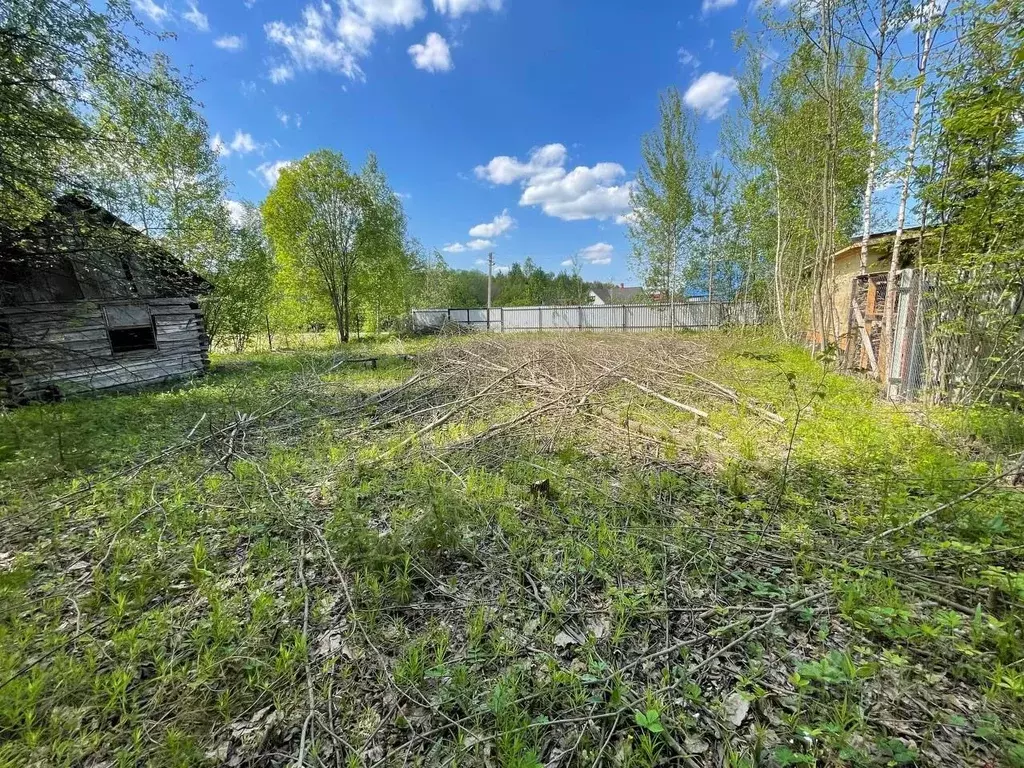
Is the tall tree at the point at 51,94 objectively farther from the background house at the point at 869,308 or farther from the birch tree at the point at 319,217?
the birch tree at the point at 319,217

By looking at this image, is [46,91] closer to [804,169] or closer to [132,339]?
[132,339]

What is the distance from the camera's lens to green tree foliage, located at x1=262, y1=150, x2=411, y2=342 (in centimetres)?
1614

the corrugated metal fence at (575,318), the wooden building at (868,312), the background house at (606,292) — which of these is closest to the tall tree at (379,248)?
the corrugated metal fence at (575,318)

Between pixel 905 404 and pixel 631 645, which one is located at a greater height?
pixel 905 404

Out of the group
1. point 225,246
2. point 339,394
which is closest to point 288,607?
point 339,394

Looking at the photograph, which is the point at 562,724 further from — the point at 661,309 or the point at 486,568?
the point at 661,309

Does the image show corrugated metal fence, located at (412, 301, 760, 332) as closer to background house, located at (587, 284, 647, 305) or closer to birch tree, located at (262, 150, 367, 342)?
birch tree, located at (262, 150, 367, 342)

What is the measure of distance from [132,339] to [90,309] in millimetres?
6544

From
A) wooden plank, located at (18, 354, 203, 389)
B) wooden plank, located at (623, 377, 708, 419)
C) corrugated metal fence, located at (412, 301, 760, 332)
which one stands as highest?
corrugated metal fence, located at (412, 301, 760, 332)

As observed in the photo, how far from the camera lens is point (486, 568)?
7.82 ft

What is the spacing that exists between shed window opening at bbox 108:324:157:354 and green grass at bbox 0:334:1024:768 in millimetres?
5911

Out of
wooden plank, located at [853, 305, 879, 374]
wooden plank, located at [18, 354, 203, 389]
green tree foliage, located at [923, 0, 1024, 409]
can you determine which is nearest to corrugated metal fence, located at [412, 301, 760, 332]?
wooden plank, located at [18, 354, 203, 389]

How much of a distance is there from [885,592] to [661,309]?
63.8ft

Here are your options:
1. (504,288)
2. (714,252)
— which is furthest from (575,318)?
(504,288)
